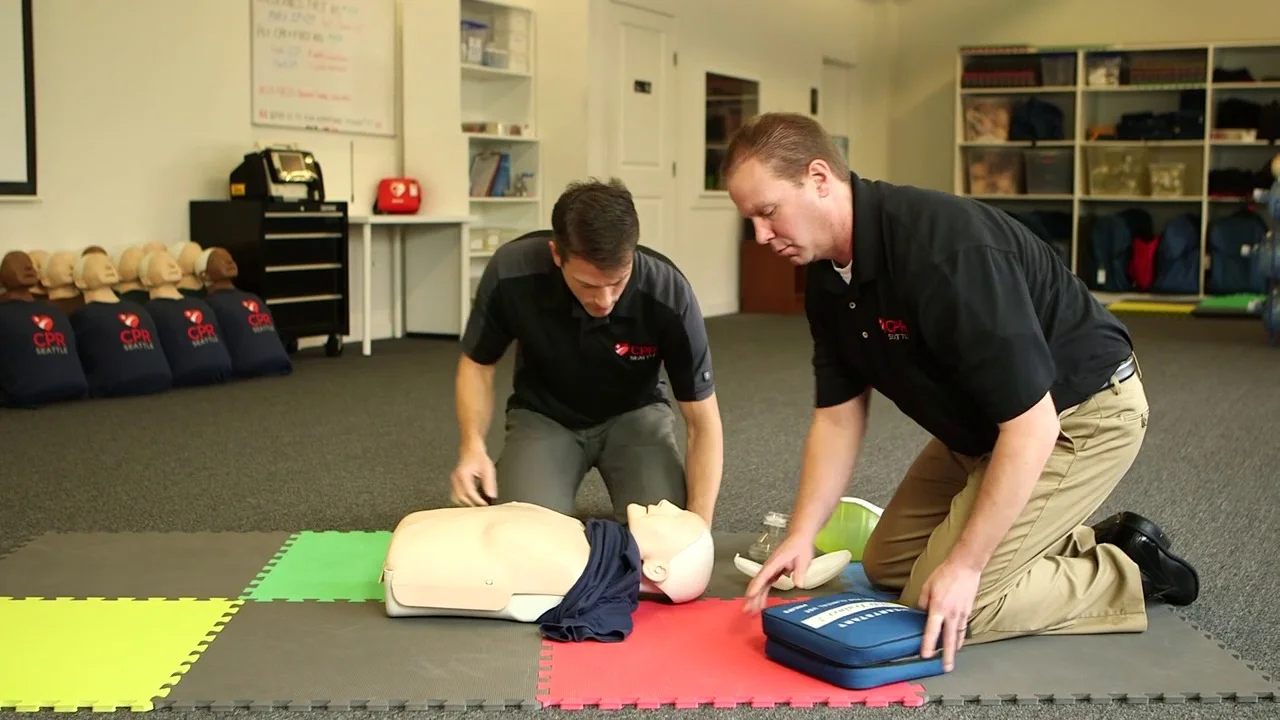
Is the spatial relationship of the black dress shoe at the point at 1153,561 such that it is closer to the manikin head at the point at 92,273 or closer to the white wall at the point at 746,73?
the manikin head at the point at 92,273

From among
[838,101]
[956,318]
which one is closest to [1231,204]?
[838,101]

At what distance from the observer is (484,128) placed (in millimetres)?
7715

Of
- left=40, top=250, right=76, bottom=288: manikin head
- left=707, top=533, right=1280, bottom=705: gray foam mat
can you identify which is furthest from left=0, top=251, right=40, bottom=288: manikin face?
left=707, top=533, right=1280, bottom=705: gray foam mat

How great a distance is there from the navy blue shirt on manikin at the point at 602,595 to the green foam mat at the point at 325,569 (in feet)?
1.44

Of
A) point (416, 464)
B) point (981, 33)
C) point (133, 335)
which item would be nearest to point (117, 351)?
point (133, 335)

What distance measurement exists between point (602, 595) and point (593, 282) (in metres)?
0.62

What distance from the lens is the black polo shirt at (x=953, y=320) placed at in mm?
2043

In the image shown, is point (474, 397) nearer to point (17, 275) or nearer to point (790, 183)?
point (790, 183)

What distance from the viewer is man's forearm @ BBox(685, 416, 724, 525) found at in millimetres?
2824

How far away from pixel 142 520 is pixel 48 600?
2.50 feet

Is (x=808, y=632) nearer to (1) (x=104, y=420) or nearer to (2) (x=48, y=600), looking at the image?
(2) (x=48, y=600)

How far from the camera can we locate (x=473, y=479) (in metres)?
2.69

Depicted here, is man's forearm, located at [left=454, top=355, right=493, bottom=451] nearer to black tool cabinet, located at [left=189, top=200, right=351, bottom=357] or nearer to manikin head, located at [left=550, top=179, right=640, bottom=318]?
manikin head, located at [left=550, top=179, right=640, bottom=318]

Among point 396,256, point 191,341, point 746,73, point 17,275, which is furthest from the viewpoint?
point 746,73
